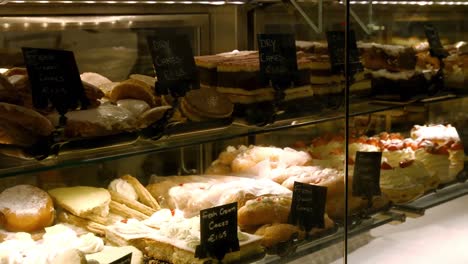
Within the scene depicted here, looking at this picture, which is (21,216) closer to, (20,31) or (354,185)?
(20,31)

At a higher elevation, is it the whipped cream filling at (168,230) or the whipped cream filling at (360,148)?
the whipped cream filling at (360,148)

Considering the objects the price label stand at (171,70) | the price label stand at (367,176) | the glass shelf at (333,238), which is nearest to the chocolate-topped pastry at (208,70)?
the price label stand at (171,70)

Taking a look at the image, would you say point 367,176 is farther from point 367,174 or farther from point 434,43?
point 434,43

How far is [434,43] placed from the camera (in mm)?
2723

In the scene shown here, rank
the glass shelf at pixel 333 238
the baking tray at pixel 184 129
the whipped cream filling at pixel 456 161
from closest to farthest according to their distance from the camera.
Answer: the baking tray at pixel 184 129
the glass shelf at pixel 333 238
the whipped cream filling at pixel 456 161

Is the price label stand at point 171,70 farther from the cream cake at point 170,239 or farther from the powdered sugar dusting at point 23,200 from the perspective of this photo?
the powdered sugar dusting at point 23,200

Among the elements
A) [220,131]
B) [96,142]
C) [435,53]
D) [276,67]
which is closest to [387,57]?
[435,53]

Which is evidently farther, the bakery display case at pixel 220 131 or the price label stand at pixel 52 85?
the bakery display case at pixel 220 131

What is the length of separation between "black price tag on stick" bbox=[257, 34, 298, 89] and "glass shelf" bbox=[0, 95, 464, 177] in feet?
0.43

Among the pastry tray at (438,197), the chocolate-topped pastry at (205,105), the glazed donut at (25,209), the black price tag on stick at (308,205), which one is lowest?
the pastry tray at (438,197)

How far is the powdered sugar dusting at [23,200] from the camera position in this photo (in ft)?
5.77

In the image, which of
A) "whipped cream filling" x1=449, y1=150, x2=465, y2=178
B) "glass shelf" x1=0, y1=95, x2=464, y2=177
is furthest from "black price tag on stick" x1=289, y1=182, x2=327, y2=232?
"whipped cream filling" x1=449, y1=150, x2=465, y2=178

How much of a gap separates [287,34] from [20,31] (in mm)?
813

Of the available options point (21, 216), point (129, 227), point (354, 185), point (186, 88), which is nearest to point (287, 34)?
point (186, 88)
